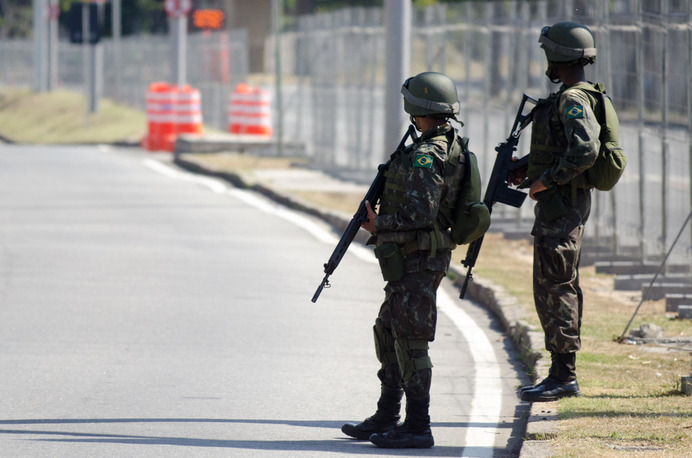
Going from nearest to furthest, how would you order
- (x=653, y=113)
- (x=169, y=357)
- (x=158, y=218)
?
(x=169, y=357)
(x=653, y=113)
(x=158, y=218)

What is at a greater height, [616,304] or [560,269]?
[560,269]

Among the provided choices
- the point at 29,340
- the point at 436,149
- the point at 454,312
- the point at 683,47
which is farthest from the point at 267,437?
the point at 683,47

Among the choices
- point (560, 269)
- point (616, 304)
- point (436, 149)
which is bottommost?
point (616, 304)

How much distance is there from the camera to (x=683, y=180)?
36.1ft

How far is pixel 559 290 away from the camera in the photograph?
6648 mm

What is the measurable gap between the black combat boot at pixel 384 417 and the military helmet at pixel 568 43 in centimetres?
190

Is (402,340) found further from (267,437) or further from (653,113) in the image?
(653,113)

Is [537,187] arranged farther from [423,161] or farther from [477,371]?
[477,371]

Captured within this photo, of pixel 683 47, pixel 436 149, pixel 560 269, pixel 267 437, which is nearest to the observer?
pixel 436 149

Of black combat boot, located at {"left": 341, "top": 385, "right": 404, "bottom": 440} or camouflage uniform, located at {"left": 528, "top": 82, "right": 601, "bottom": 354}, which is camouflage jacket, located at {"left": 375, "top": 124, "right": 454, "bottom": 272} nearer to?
black combat boot, located at {"left": 341, "top": 385, "right": 404, "bottom": 440}

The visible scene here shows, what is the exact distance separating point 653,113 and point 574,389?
5.11m

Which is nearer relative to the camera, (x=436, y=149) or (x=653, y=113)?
(x=436, y=149)

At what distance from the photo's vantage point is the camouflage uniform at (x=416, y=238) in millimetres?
5652

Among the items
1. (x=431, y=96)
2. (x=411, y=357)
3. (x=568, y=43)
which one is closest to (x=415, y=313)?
(x=411, y=357)
